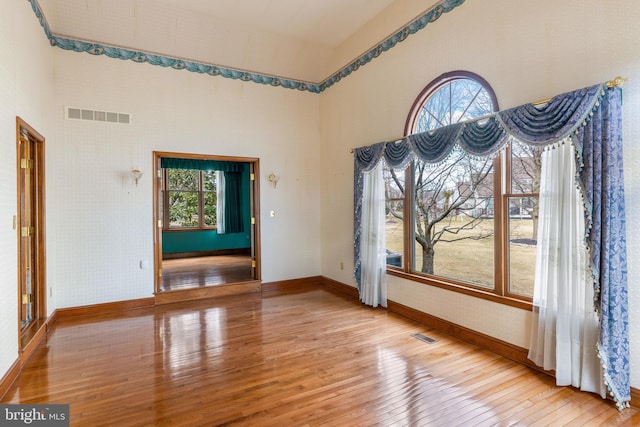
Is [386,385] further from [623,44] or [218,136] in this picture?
[218,136]

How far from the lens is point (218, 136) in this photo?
537cm

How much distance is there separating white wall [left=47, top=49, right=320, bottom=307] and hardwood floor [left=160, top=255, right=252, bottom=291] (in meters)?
0.81

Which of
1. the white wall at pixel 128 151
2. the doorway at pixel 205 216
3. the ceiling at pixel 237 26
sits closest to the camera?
the ceiling at pixel 237 26

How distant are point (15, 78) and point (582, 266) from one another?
4909mm

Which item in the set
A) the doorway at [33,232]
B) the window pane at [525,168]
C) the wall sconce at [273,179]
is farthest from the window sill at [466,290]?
the doorway at [33,232]

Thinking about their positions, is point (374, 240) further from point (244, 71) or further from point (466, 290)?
point (244, 71)

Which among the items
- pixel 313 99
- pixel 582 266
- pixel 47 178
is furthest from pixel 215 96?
pixel 582 266

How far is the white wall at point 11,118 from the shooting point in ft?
8.59

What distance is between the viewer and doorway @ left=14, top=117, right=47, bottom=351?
3598 mm

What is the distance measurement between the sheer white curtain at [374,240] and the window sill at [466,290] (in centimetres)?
20

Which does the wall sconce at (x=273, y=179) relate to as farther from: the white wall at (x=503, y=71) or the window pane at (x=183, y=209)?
the window pane at (x=183, y=209)

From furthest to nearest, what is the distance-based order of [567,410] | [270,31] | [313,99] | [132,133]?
1. [313,99]
2. [270,31]
3. [132,133]
4. [567,410]

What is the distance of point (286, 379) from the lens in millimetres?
2752

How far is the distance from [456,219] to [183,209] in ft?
25.7
